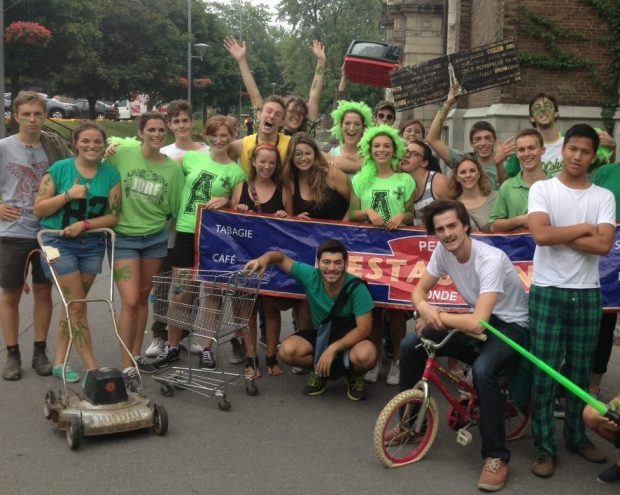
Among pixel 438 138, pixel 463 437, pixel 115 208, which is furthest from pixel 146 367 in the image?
pixel 438 138

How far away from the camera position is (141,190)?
654cm

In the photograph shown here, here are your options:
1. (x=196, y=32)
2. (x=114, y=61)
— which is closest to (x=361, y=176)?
(x=114, y=61)

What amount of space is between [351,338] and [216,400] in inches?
45.9

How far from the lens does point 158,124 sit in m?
6.51

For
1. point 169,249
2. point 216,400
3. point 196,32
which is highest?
point 196,32

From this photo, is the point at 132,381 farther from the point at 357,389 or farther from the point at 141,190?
the point at 357,389

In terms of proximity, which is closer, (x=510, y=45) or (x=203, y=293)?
(x=203, y=293)

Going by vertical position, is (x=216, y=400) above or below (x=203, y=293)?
below

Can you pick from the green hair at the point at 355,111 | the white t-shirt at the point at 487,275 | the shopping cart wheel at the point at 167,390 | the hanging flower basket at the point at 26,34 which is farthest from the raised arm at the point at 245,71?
the hanging flower basket at the point at 26,34

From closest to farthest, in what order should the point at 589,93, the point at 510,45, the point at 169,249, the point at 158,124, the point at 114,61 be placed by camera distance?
the point at 158,124, the point at 169,249, the point at 510,45, the point at 589,93, the point at 114,61

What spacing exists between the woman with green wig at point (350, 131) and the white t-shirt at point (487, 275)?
2.39 metres

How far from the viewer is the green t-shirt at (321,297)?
6.23 m

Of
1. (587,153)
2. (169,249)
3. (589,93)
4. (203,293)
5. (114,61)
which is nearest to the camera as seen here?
(587,153)

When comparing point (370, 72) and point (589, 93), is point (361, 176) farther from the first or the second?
point (370, 72)
